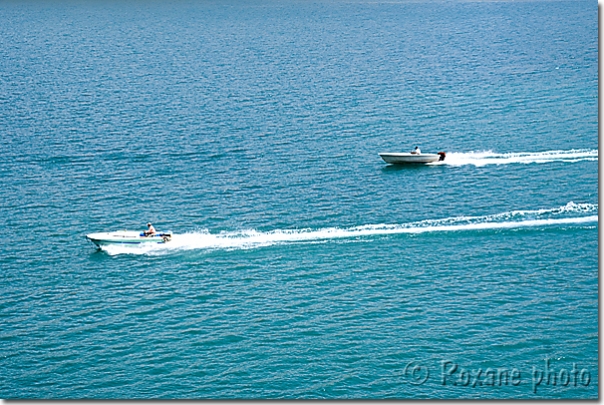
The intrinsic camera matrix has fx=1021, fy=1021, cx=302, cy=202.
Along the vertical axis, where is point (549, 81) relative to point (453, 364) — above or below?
above

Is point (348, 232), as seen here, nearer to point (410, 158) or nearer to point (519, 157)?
point (410, 158)

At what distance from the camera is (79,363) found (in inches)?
3211

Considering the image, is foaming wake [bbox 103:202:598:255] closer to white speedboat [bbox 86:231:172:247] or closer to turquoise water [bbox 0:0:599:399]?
turquoise water [bbox 0:0:599:399]

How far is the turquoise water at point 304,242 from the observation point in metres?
79.7

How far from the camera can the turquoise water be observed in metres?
79.7

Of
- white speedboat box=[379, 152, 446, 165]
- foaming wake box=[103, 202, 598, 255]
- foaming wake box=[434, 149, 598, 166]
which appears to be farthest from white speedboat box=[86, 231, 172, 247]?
foaming wake box=[434, 149, 598, 166]

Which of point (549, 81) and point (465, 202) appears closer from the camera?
point (465, 202)

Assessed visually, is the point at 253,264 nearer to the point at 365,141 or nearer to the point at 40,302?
the point at 40,302

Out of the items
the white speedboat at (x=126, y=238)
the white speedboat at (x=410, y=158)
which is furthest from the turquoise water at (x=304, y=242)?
the white speedboat at (x=410, y=158)

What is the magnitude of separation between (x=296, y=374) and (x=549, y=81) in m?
106

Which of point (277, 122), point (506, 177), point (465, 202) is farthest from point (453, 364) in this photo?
point (277, 122)

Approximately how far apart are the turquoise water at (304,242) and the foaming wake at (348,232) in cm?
30

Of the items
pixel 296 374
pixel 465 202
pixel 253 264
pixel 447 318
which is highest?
pixel 465 202

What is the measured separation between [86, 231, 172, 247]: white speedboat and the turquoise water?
879 mm
